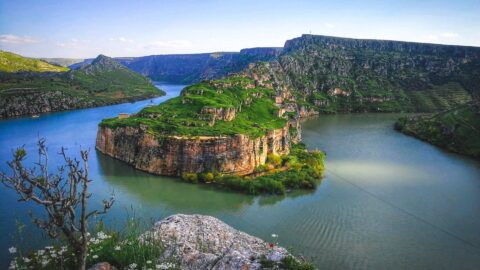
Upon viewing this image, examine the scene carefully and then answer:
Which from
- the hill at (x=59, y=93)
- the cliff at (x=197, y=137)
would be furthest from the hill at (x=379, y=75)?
the hill at (x=59, y=93)

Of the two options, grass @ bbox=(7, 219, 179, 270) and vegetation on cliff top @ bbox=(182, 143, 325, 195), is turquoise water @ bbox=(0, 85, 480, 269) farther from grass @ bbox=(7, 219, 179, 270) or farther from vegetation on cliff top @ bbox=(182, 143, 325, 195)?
grass @ bbox=(7, 219, 179, 270)

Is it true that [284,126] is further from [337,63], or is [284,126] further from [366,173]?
[337,63]

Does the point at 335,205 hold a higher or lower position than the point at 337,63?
lower

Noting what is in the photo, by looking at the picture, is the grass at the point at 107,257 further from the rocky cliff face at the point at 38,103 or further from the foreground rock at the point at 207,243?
the rocky cliff face at the point at 38,103

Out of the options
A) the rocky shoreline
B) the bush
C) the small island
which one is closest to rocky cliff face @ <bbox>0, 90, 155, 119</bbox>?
the small island

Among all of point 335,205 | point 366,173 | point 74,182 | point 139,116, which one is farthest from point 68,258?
point 139,116

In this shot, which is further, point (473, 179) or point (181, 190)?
point (473, 179)

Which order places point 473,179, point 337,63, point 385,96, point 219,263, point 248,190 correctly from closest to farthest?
point 219,263
point 248,190
point 473,179
point 385,96
point 337,63

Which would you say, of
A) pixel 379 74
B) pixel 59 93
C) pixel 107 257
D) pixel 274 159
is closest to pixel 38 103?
pixel 59 93
